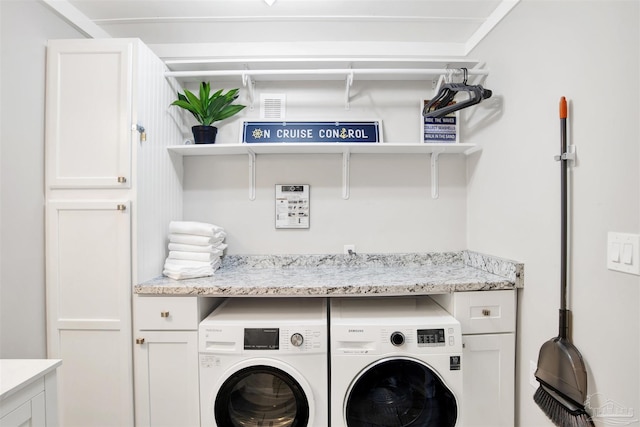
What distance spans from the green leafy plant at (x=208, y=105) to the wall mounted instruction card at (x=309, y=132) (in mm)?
169

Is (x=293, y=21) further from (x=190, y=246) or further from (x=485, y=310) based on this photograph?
(x=485, y=310)

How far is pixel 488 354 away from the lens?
144cm

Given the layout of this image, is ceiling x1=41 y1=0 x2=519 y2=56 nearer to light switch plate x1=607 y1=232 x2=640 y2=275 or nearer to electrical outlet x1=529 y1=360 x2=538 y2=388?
light switch plate x1=607 y1=232 x2=640 y2=275

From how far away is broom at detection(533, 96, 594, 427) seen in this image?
108 cm

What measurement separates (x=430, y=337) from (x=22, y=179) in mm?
2205

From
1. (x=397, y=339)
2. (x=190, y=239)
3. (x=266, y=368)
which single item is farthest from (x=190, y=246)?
(x=397, y=339)

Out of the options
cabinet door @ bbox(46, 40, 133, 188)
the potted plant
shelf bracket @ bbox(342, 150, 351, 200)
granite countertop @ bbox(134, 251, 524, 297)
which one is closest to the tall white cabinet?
cabinet door @ bbox(46, 40, 133, 188)

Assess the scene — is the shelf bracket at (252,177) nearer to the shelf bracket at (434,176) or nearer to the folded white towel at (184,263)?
the folded white towel at (184,263)

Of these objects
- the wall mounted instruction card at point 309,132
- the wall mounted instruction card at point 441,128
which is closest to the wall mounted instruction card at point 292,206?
the wall mounted instruction card at point 309,132

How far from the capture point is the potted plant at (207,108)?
1.80 metres

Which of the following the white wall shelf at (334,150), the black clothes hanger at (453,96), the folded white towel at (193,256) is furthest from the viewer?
the white wall shelf at (334,150)

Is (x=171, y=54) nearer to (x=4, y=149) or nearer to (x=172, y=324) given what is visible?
(x=4, y=149)

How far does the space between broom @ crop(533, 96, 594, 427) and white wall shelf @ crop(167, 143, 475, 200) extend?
727 mm

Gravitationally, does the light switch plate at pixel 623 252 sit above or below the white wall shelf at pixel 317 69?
below
